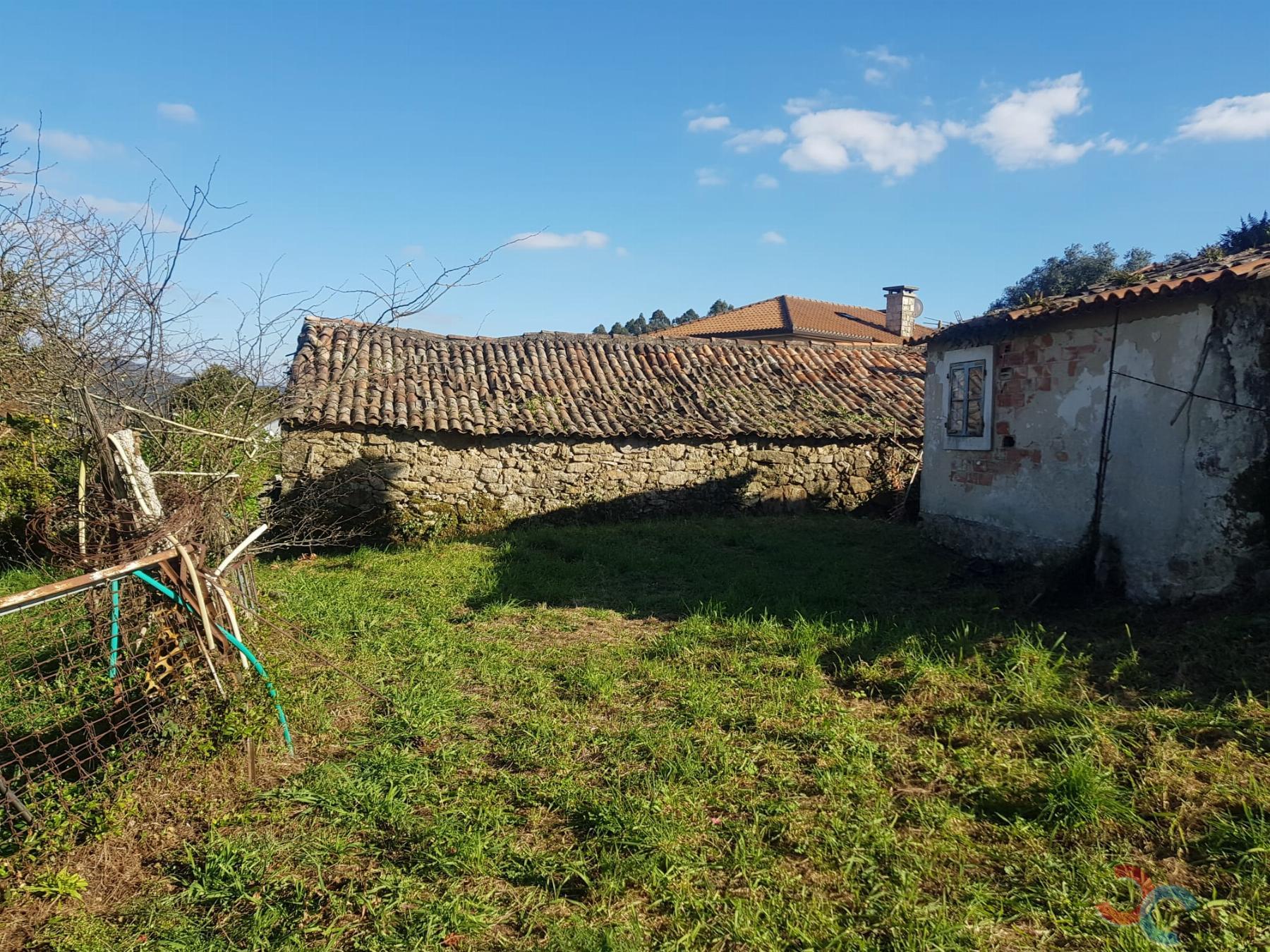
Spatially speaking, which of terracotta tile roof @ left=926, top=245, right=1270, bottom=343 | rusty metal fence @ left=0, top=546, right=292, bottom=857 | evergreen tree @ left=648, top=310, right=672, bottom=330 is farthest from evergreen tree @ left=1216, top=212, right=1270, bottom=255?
evergreen tree @ left=648, top=310, right=672, bottom=330

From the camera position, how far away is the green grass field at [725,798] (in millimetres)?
3082

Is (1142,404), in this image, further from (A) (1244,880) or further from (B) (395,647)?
(B) (395,647)

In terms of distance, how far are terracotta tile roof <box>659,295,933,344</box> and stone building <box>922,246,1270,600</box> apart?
20.8m

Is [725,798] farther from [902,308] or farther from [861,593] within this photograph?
[902,308]

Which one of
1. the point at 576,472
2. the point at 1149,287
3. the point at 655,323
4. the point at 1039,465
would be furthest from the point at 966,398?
the point at 655,323

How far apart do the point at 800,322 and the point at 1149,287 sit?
2477 centimetres

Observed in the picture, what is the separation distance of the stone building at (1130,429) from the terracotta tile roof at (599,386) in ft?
17.2

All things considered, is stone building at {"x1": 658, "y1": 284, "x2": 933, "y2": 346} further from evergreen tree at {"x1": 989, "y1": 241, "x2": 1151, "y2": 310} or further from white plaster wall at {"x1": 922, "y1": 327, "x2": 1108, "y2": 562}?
white plaster wall at {"x1": 922, "y1": 327, "x2": 1108, "y2": 562}

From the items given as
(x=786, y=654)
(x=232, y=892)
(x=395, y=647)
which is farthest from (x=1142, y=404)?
(x=232, y=892)

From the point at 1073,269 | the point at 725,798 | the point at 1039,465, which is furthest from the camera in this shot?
the point at 1073,269

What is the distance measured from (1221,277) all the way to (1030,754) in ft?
14.0

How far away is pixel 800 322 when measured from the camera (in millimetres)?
30781

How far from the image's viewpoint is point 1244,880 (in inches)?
123

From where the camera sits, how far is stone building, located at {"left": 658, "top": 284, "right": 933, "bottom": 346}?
3020 centimetres
